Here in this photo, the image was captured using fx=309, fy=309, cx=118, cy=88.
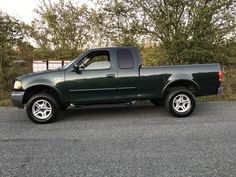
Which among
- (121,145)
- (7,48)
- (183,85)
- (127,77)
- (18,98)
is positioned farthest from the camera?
(7,48)

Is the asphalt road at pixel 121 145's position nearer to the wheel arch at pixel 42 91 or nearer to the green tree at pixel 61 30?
the wheel arch at pixel 42 91

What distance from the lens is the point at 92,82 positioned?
7344 millimetres

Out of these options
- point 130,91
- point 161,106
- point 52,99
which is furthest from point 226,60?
point 52,99

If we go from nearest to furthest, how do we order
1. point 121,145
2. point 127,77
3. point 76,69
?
point 121,145 < point 76,69 < point 127,77

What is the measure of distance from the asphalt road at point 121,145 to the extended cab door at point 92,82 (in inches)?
21.6

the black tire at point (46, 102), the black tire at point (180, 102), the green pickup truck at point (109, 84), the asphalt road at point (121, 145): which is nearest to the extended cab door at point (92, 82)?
the green pickup truck at point (109, 84)

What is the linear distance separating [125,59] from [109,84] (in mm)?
742

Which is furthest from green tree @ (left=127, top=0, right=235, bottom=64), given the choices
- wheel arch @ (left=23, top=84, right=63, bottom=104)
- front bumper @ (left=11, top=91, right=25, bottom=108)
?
front bumper @ (left=11, top=91, right=25, bottom=108)

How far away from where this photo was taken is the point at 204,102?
9609mm

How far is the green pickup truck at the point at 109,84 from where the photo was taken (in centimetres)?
726

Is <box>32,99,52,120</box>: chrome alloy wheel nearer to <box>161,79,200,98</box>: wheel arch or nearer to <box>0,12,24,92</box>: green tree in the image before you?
<box>161,79,200,98</box>: wheel arch

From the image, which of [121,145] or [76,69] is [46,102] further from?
[121,145]

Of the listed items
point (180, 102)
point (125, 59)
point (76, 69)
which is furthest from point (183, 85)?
point (76, 69)

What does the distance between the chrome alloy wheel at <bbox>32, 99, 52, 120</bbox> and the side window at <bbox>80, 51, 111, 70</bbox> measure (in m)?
1.25
